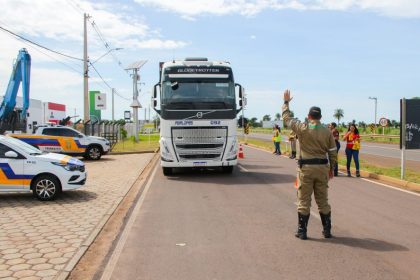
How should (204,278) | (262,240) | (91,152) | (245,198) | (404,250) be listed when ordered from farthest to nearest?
(91,152) < (245,198) < (262,240) < (404,250) < (204,278)

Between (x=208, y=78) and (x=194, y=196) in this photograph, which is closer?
(x=194, y=196)

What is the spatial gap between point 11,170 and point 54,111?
292 ft

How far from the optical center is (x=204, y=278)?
5188 millimetres

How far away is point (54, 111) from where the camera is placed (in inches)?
3728

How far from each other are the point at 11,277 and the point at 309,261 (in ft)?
11.8

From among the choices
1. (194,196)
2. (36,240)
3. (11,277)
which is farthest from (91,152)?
(11,277)

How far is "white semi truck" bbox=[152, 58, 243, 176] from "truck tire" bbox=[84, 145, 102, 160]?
9865mm

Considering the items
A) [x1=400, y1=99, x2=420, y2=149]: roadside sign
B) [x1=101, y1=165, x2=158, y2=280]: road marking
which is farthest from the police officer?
[x1=400, y1=99, x2=420, y2=149]: roadside sign

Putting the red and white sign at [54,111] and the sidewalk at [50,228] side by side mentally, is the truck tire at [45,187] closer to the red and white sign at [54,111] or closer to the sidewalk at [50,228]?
the sidewalk at [50,228]

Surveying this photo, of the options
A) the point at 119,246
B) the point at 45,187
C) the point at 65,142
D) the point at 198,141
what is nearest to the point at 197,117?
the point at 198,141

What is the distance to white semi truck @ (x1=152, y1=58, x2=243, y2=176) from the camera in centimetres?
1446

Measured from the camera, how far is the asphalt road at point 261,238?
5461 millimetres

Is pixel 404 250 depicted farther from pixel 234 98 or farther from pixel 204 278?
pixel 234 98

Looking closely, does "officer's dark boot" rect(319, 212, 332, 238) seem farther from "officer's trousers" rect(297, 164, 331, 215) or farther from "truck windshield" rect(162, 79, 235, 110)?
"truck windshield" rect(162, 79, 235, 110)
